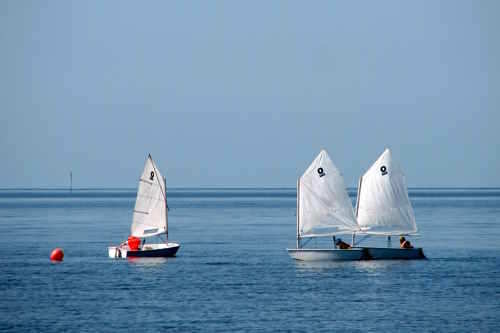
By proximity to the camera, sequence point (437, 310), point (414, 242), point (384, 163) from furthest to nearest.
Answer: point (414, 242) → point (384, 163) → point (437, 310)

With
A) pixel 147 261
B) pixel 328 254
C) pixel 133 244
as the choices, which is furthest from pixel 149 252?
pixel 328 254

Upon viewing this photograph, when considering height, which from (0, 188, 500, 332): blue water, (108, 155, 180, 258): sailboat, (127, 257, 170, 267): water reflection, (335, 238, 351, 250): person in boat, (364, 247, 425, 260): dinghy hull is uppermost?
(108, 155, 180, 258): sailboat

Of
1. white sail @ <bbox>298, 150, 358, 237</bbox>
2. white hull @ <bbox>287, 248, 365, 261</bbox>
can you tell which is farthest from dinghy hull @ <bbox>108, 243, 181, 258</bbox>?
white sail @ <bbox>298, 150, 358, 237</bbox>

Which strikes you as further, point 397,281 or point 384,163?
point 384,163

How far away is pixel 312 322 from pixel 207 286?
679 inches

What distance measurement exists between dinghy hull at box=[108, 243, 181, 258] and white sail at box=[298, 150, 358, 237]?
1190 cm

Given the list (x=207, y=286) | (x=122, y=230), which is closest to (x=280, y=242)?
(x=122, y=230)

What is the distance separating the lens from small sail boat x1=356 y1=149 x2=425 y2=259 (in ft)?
300

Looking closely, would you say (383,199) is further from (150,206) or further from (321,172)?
(150,206)

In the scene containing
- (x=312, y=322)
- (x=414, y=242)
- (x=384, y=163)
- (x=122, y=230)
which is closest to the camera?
(x=312, y=322)

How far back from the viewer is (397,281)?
76312 mm

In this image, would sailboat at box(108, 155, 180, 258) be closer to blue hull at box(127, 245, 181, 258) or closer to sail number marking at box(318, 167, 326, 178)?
blue hull at box(127, 245, 181, 258)

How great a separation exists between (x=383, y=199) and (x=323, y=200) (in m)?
5.66

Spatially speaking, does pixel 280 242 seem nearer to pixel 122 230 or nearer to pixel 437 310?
pixel 122 230
